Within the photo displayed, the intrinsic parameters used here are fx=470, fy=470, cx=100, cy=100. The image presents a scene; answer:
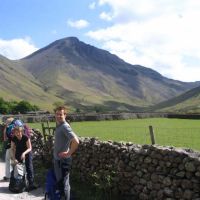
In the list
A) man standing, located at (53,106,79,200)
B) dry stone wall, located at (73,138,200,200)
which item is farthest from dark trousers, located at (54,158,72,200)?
dry stone wall, located at (73,138,200,200)

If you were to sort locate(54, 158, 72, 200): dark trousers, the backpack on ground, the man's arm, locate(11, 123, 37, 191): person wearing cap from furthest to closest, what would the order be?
the backpack on ground → locate(11, 123, 37, 191): person wearing cap → locate(54, 158, 72, 200): dark trousers → the man's arm

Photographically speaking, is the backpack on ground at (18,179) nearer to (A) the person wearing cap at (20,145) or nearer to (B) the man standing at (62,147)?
(A) the person wearing cap at (20,145)

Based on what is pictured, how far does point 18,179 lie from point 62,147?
3734 millimetres

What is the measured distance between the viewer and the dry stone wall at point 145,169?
9.64 metres

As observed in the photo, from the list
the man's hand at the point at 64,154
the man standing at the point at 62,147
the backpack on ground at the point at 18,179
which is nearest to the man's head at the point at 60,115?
the man standing at the point at 62,147

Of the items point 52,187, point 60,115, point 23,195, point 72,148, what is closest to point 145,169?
point 52,187

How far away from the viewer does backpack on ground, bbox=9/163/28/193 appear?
42.4ft

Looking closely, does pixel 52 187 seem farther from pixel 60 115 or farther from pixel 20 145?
pixel 20 145

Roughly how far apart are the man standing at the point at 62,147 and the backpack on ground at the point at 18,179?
3.22 m

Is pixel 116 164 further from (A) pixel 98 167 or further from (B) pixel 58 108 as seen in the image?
(B) pixel 58 108

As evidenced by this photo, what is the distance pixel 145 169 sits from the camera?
11.0m

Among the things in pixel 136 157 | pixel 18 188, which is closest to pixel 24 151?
pixel 18 188

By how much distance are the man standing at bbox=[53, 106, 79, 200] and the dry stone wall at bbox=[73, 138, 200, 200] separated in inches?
81.2

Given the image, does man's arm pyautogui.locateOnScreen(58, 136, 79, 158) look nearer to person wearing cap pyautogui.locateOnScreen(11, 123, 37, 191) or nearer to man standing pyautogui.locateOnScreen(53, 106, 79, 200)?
man standing pyautogui.locateOnScreen(53, 106, 79, 200)
